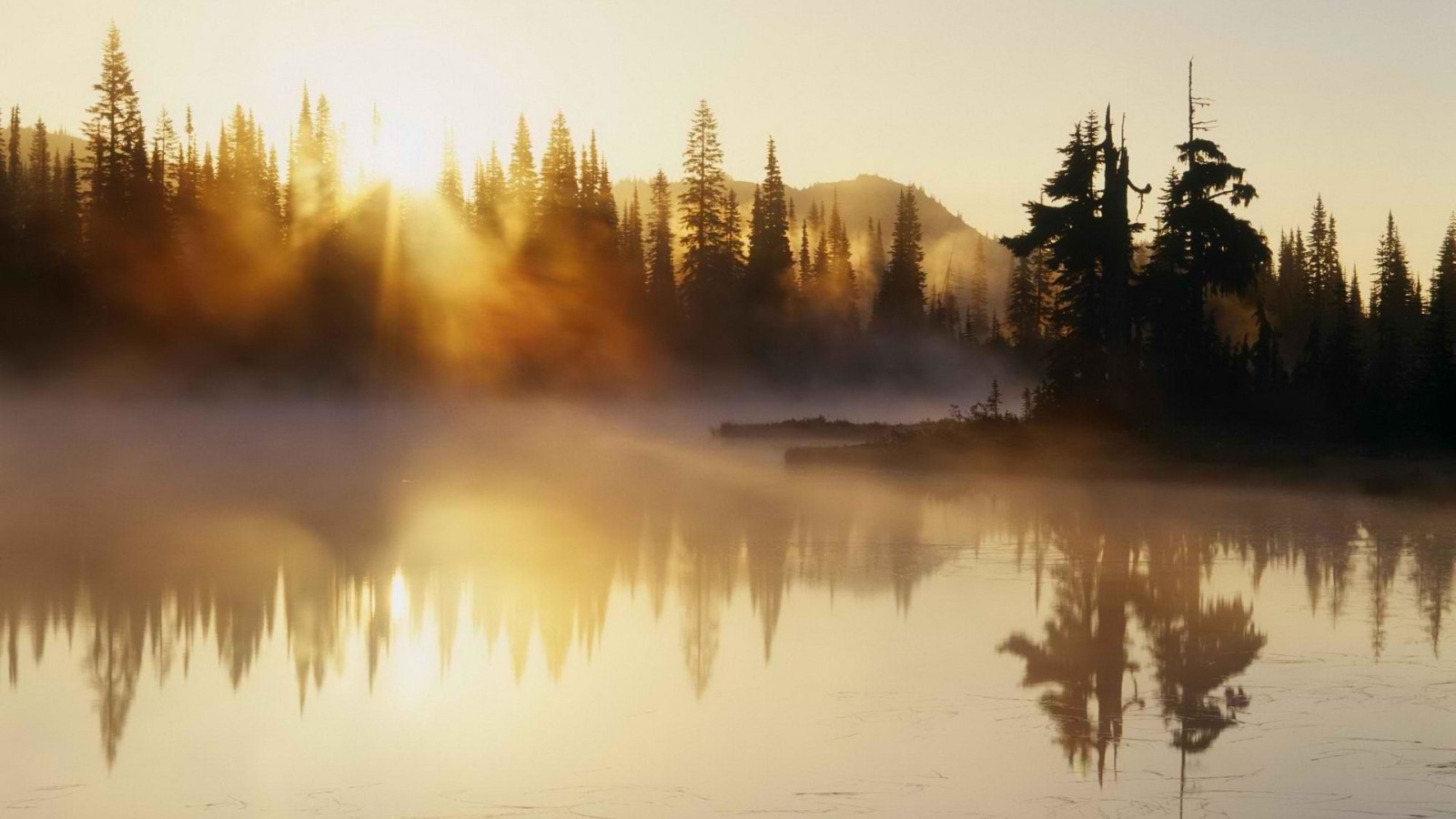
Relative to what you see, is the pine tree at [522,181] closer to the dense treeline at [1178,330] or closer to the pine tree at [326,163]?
the pine tree at [326,163]

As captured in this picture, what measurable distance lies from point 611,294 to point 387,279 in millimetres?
13907

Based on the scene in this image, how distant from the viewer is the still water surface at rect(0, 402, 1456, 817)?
9.92 meters

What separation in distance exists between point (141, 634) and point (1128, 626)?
10700mm

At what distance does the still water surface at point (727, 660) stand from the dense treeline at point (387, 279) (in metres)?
48.6

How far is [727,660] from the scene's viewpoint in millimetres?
13992

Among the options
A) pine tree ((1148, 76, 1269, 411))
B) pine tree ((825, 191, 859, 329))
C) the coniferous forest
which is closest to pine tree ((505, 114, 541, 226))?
the coniferous forest

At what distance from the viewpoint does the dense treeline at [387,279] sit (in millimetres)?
73062

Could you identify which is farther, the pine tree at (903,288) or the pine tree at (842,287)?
the pine tree at (842,287)

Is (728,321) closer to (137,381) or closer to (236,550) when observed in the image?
(137,381)

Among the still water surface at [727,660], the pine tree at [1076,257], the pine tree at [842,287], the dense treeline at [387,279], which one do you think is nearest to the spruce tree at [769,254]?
the dense treeline at [387,279]

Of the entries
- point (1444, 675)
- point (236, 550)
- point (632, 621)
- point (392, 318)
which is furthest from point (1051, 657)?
point (392, 318)

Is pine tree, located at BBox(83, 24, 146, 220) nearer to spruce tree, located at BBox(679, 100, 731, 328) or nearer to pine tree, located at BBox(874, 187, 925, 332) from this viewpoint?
spruce tree, located at BBox(679, 100, 731, 328)

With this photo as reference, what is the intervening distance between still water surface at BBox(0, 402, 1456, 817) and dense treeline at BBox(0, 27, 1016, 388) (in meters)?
48.6

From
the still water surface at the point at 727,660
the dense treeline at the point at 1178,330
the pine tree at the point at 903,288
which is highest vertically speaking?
the pine tree at the point at 903,288
